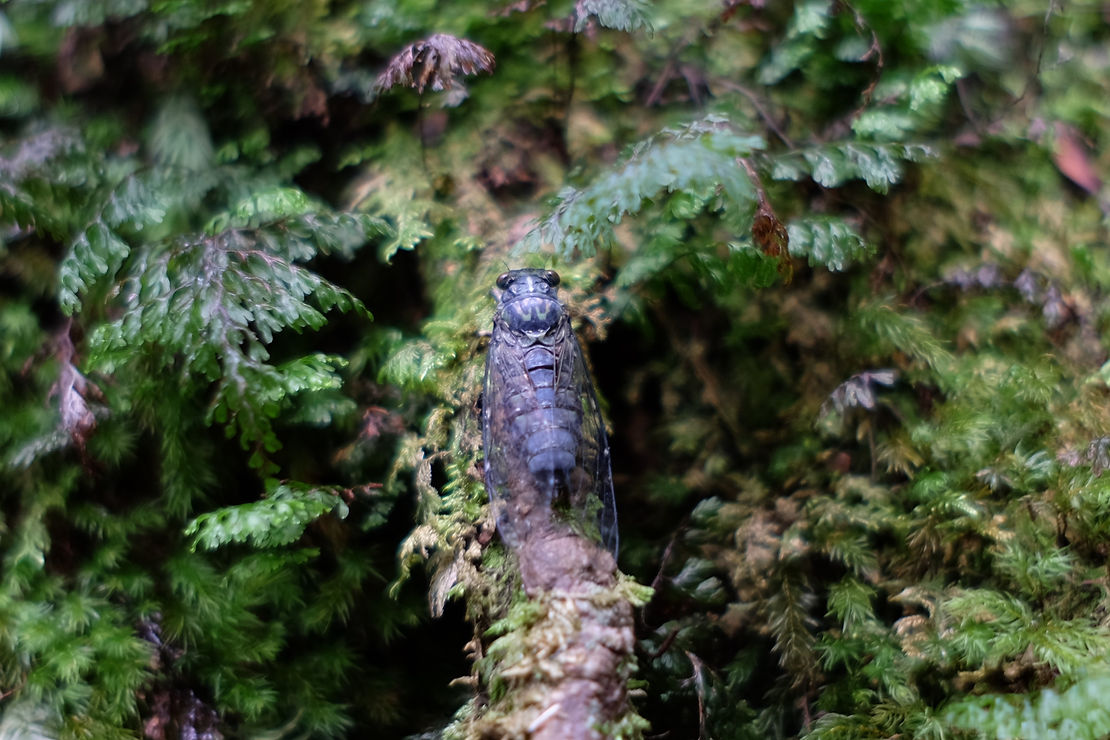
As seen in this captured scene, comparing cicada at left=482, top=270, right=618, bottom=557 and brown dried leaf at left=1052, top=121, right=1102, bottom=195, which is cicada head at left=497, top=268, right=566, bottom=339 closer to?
cicada at left=482, top=270, right=618, bottom=557

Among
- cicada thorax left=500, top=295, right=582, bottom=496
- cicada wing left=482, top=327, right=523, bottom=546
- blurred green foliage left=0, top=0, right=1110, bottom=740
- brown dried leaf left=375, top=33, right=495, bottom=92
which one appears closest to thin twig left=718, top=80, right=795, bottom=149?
blurred green foliage left=0, top=0, right=1110, bottom=740

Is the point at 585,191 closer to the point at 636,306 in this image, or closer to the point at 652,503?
the point at 636,306

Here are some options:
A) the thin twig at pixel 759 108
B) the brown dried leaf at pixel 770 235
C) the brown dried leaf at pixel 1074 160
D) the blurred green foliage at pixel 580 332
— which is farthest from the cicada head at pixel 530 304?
the brown dried leaf at pixel 1074 160

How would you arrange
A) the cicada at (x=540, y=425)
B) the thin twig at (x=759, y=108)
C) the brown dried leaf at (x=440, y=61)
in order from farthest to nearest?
1. the thin twig at (x=759, y=108)
2. the brown dried leaf at (x=440, y=61)
3. the cicada at (x=540, y=425)

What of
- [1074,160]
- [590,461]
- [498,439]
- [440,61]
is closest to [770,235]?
[590,461]

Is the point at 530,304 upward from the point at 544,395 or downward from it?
upward

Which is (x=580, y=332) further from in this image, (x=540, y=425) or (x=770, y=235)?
(x=770, y=235)

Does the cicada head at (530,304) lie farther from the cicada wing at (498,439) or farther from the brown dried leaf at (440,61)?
the brown dried leaf at (440,61)
